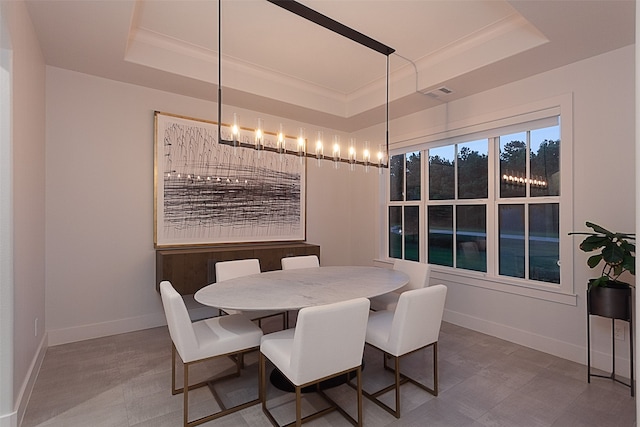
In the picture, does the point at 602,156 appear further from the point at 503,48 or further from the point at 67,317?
the point at 67,317

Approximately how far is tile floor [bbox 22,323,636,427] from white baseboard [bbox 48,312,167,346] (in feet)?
0.37

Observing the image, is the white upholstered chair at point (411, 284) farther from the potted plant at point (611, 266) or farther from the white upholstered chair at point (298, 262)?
the potted plant at point (611, 266)

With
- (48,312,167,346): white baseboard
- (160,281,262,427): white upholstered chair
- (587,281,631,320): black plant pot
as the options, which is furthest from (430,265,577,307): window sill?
(48,312,167,346): white baseboard

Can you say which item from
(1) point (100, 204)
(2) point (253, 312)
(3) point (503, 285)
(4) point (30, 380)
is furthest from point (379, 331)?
(1) point (100, 204)

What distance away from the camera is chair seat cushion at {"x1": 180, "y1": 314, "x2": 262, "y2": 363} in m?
2.07

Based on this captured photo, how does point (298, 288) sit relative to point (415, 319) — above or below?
above

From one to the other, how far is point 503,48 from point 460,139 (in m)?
1.19

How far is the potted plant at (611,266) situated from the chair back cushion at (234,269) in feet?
9.26

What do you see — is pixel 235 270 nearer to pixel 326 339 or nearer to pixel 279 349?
pixel 279 349

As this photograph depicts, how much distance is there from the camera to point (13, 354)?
1.98 meters

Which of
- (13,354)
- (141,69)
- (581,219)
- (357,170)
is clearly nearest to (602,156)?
(581,219)

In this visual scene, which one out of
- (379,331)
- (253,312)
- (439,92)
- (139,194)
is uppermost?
(439,92)

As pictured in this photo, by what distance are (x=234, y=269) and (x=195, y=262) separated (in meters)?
0.57

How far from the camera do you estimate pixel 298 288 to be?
251cm
